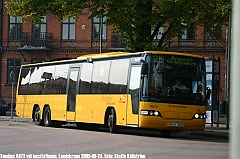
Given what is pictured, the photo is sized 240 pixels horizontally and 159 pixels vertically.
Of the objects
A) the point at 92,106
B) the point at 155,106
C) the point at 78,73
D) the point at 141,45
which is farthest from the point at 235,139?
the point at 141,45

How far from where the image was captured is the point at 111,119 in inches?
834

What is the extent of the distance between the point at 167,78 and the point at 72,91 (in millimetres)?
6444

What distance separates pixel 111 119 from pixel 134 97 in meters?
1.78

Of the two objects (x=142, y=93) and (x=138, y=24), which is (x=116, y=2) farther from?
(x=142, y=93)

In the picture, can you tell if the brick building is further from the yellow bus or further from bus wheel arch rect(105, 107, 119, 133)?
bus wheel arch rect(105, 107, 119, 133)

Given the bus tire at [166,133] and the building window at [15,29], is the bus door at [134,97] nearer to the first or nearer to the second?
the bus tire at [166,133]

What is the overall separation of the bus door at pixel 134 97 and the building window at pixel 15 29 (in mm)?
37513

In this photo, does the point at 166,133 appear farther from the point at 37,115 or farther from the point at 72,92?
the point at 37,115

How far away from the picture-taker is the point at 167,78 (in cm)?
1945

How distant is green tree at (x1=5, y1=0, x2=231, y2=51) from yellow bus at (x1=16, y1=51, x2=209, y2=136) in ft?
8.42

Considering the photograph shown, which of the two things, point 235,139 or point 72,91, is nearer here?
point 235,139

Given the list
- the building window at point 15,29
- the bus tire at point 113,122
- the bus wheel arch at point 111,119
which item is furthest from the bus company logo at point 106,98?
the building window at point 15,29

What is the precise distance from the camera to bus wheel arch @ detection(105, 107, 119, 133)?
2091 cm

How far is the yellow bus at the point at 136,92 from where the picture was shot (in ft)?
63.1
